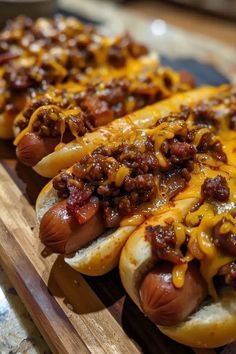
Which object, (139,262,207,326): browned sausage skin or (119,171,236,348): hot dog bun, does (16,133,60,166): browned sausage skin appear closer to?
(119,171,236,348): hot dog bun

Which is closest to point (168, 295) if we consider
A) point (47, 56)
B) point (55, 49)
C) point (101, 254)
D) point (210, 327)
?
point (210, 327)

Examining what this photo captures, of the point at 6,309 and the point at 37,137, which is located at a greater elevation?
the point at 37,137

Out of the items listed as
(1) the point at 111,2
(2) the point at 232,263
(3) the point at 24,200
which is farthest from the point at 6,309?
(1) the point at 111,2

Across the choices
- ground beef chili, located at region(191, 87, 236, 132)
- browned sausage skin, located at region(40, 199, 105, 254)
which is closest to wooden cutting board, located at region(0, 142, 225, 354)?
browned sausage skin, located at region(40, 199, 105, 254)

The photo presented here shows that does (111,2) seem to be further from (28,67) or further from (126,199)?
(126,199)

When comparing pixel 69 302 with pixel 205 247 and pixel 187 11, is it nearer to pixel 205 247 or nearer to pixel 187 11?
pixel 205 247

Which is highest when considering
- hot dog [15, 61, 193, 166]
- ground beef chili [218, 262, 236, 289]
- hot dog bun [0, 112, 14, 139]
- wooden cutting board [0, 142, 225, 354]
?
hot dog [15, 61, 193, 166]
